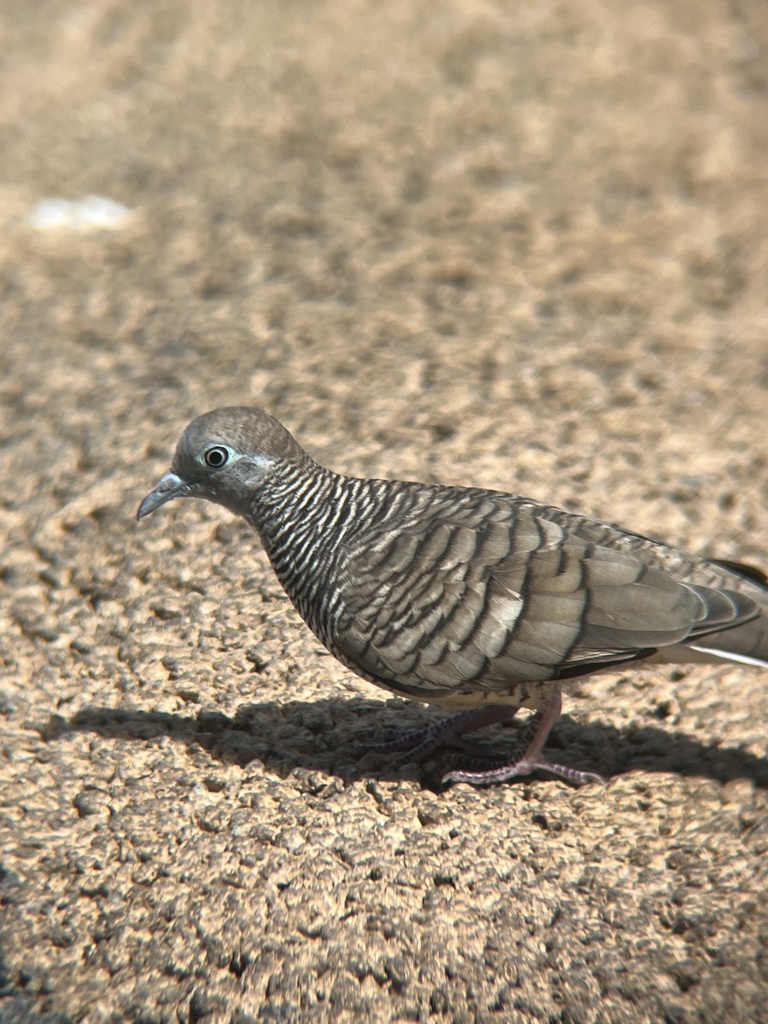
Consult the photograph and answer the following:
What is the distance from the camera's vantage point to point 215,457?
4160 millimetres

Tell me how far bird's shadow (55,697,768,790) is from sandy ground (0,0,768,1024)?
0.02 meters

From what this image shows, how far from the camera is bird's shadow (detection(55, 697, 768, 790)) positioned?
14.0 ft

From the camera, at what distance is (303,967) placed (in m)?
3.50

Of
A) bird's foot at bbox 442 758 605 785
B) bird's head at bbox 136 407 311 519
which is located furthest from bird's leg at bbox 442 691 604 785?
bird's head at bbox 136 407 311 519

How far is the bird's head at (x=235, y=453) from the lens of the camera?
13.6ft

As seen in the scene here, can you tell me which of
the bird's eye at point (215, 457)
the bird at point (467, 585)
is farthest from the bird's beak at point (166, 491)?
the bird's eye at point (215, 457)

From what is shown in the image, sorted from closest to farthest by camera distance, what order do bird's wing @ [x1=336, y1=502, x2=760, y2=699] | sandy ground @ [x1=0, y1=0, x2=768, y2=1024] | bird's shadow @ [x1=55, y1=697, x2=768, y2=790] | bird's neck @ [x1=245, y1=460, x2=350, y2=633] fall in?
sandy ground @ [x1=0, y1=0, x2=768, y2=1024] < bird's wing @ [x1=336, y1=502, x2=760, y2=699] < bird's neck @ [x1=245, y1=460, x2=350, y2=633] < bird's shadow @ [x1=55, y1=697, x2=768, y2=790]

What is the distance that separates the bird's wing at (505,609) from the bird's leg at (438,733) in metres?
0.48

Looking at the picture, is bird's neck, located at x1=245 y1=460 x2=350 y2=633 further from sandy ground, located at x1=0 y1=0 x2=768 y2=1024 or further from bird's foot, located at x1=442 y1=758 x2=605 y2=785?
bird's foot, located at x1=442 y1=758 x2=605 y2=785

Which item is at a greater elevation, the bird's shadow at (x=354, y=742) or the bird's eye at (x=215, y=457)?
the bird's eye at (x=215, y=457)

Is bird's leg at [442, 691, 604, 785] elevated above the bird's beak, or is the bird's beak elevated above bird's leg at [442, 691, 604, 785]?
the bird's beak

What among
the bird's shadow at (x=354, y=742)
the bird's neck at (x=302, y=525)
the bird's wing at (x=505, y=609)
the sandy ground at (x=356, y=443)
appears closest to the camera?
the sandy ground at (x=356, y=443)

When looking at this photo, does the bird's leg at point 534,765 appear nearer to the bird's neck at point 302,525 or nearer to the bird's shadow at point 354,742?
the bird's shadow at point 354,742

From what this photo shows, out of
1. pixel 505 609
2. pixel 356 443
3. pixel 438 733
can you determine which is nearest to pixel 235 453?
pixel 505 609
